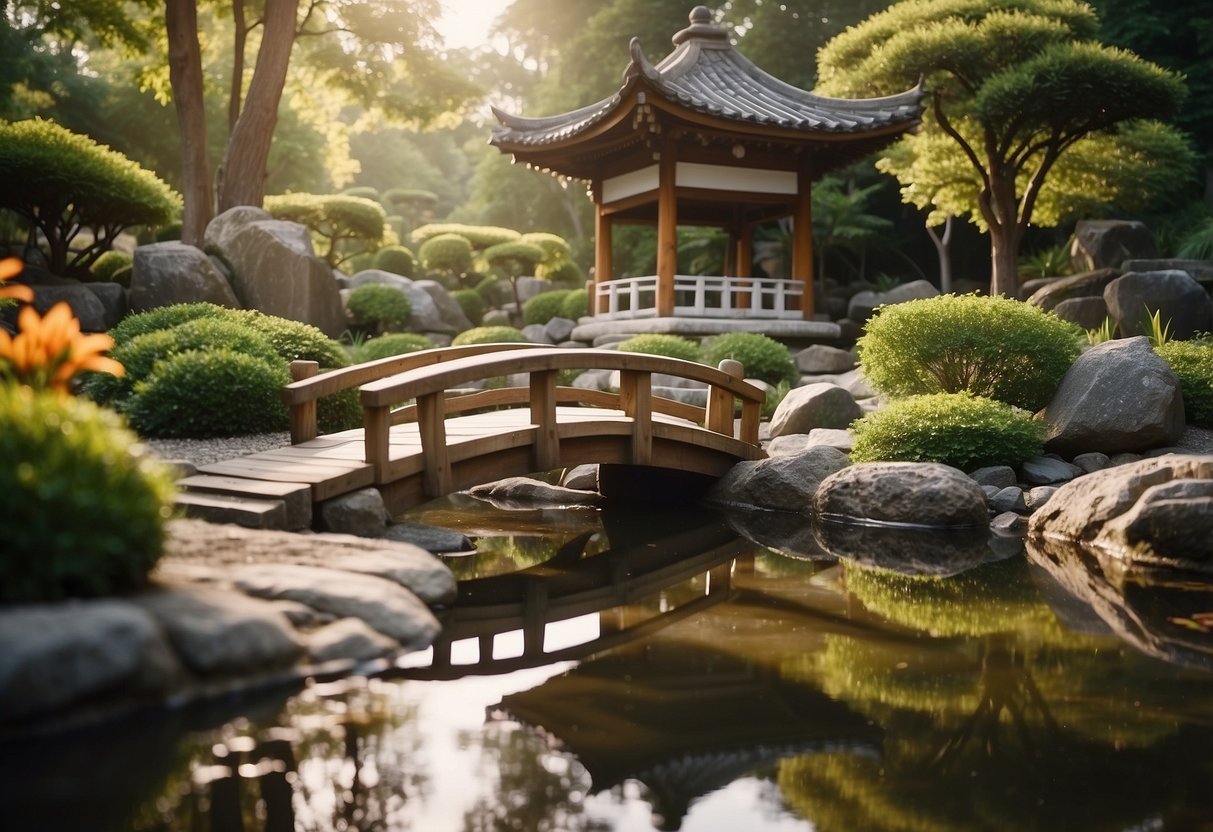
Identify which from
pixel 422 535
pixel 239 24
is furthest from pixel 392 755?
pixel 239 24

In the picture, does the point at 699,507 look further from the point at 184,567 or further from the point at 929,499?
the point at 184,567

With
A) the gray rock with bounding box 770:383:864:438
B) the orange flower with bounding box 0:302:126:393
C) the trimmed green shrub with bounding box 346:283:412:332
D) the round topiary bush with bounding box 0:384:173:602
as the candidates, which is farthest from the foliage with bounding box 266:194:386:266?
the round topiary bush with bounding box 0:384:173:602

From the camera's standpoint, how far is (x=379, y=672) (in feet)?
13.4

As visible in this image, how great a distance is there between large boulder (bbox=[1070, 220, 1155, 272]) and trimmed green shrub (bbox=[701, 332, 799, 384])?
6.67 metres

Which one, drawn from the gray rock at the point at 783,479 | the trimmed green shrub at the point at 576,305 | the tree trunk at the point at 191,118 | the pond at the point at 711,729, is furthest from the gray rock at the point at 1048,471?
the tree trunk at the point at 191,118

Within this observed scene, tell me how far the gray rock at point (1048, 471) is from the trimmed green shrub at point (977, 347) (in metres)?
0.77

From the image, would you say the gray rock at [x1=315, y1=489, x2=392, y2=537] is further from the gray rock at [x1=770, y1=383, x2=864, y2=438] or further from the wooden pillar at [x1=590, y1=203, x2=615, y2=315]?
the wooden pillar at [x1=590, y1=203, x2=615, y2=315]

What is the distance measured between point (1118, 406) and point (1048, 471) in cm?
81

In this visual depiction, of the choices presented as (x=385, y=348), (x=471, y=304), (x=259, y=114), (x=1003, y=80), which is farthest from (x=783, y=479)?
(x=471, y=304)

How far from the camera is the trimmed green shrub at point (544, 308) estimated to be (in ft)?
63.5

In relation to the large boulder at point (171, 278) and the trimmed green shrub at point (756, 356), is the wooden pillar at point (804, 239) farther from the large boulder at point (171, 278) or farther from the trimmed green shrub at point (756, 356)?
the large boulder at point (171, 278)

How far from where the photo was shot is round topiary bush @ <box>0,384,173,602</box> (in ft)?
11.1

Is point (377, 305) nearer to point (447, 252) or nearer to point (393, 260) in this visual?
point (447, 252)

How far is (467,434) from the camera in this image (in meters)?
7.02
